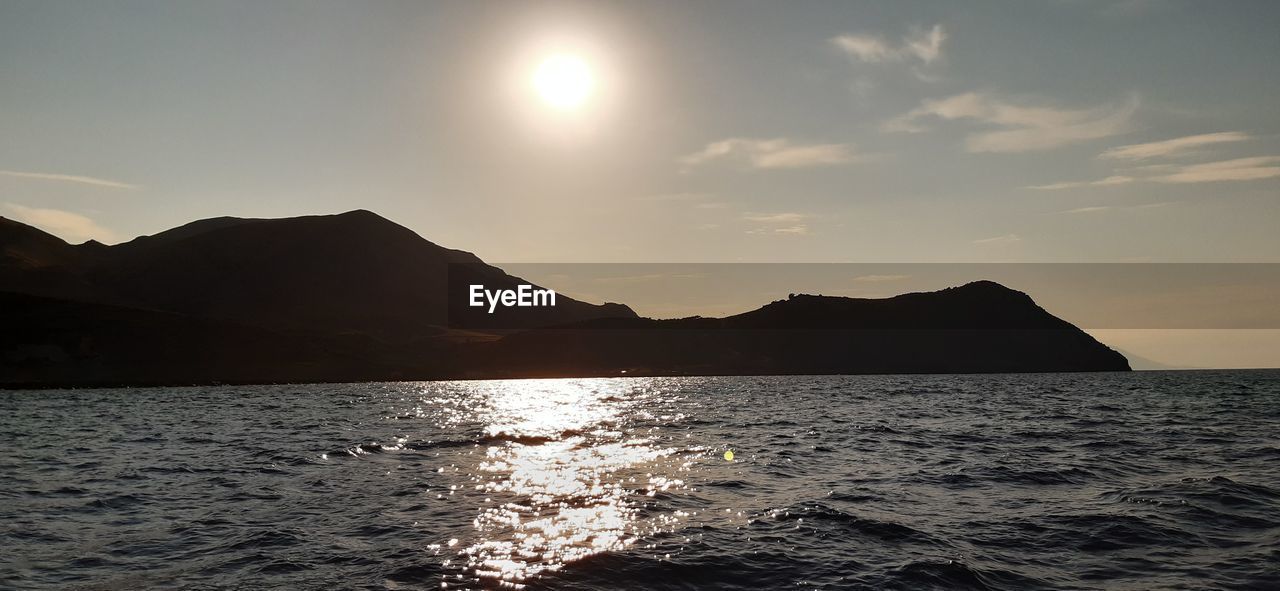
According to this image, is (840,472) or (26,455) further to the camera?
(26,455)

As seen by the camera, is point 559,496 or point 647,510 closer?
point 647,510

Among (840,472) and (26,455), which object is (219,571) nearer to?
(840,472)

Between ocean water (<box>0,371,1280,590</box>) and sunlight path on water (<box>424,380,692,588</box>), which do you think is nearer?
ocean water (<box>0,371,1280,590</box>)

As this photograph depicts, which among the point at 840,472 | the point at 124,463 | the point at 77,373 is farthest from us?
the point at 77,373

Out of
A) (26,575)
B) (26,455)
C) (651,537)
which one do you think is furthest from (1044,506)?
(26,455)

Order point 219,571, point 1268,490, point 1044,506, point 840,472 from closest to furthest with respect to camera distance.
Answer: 1. point 219,571
2. point 1044,506
3. point 1268,490
4. point 840,472

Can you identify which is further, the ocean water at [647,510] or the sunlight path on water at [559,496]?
the sunlight path on water at [559,496]

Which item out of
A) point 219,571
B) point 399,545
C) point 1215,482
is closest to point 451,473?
point 399,545
